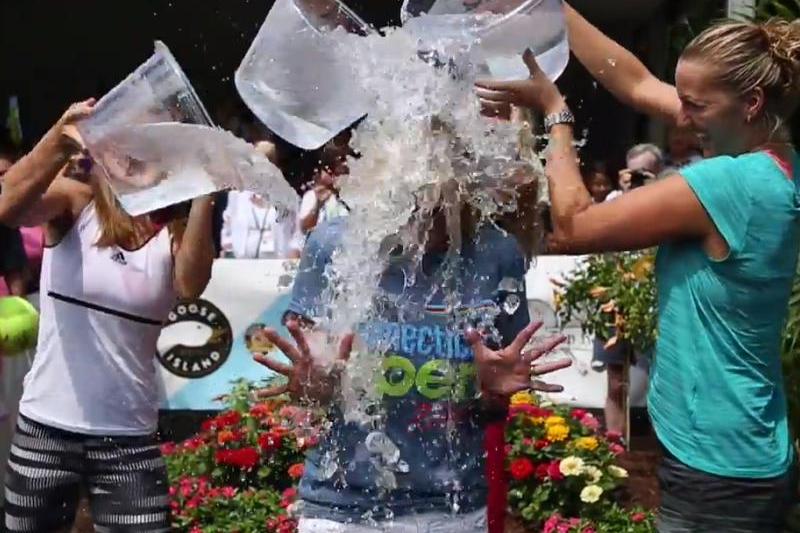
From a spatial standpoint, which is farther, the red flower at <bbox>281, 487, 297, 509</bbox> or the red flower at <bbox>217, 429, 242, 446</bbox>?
the red flower at <bbox>217, 429, 242, 446</bbox>

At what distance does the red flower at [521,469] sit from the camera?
4.59 metres

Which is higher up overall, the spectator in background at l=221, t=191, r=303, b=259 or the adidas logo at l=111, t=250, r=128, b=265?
the spectator in background at l=221, t=191, r=303, b=259

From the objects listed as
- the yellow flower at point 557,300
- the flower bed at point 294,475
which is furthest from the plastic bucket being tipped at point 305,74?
the yellow flower at point 557,300

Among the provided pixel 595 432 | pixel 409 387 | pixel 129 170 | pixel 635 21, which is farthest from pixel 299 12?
pixel 635 21

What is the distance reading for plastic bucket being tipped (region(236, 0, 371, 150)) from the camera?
2561 mm

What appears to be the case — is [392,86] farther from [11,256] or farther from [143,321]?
[11,256]

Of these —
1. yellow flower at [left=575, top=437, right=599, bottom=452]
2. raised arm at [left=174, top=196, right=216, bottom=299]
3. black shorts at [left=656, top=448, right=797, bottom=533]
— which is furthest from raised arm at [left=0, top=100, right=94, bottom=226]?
yellow flower at [left=575, top=437, right=599, bottom=452]

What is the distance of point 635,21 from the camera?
1085cm

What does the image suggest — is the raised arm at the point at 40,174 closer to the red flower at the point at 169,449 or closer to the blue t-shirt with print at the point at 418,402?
the blue t-shirt with print at the point at 418,402

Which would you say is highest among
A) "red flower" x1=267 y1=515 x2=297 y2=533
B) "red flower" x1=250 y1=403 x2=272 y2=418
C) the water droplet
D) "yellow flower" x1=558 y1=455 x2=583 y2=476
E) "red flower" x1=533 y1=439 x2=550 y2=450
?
the water droplet

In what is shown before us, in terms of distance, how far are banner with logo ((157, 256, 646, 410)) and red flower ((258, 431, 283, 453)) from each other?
155cm

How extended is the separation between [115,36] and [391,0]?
223 inches

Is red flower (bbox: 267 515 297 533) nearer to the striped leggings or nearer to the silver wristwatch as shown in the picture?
the striped leggings

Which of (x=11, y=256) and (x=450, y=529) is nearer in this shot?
(x=450, y=529)
